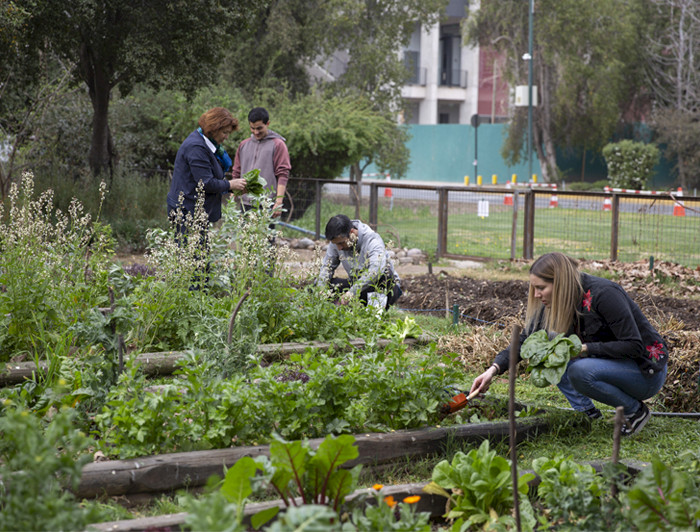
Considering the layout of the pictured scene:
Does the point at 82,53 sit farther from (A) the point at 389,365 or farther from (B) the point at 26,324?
(A) the point at 389,365

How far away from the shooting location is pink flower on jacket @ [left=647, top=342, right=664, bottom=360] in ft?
14.1

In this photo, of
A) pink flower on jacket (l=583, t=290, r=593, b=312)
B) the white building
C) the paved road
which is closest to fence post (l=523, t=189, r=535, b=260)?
the paved road

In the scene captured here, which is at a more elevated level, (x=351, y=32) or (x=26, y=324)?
(x=351, y=32)

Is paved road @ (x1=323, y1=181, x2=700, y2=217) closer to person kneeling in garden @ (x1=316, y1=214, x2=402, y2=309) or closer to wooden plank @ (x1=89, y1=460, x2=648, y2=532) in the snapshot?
person kneeling in garden @ (x1=316, y1=214, x2=402, y2=309)

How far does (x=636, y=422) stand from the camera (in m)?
4.36

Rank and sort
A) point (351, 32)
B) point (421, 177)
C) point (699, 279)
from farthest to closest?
point (421, 177) < point (351, 32) < point (699, 279)

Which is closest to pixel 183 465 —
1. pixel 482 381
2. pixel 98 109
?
pixel 482 381

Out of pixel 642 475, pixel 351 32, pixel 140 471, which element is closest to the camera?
pixel 642 475

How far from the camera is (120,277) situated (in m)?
4.50

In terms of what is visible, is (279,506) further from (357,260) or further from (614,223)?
(614,223)

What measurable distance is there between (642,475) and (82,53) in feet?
39.6

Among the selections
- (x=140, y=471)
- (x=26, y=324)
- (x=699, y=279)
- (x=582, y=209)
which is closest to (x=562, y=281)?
(x=140, y=471)

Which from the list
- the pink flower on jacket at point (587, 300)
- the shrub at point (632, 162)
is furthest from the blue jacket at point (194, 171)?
the shrub at point (632, 162)

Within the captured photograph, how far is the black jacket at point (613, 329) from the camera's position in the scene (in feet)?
13.6
